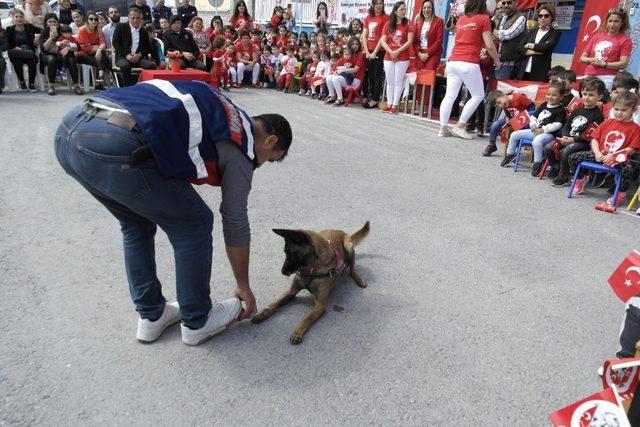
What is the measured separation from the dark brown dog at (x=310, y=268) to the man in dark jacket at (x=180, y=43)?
897 centimetres

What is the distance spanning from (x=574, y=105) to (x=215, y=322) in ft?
17.4

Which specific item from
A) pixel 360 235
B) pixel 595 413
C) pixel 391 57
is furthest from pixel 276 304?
pixel 391 57

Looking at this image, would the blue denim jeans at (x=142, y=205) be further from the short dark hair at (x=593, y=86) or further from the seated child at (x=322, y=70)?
the seated child at (x=322, y=70)

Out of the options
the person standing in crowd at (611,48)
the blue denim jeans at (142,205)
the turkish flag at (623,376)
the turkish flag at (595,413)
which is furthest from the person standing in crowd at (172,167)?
the person standing in crowd at (611,48)

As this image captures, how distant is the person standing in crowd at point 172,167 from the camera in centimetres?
181

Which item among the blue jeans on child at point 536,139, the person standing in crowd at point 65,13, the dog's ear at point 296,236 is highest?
the person standing in crowd at point 65,13

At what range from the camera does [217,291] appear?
287 centimetres

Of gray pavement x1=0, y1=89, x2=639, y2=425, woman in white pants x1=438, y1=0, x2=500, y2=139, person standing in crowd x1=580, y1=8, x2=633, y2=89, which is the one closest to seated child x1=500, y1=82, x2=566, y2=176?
gray pavement x1=0, y1=89, x2=639, y2=425

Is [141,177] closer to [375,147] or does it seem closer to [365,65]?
[375,147]

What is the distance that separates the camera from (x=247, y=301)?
2406 mm

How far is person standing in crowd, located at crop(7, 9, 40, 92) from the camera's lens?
988 centimetres

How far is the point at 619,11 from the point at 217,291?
20.8ft

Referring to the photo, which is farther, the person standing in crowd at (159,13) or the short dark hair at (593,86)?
the person standing in crowd at (159,13)

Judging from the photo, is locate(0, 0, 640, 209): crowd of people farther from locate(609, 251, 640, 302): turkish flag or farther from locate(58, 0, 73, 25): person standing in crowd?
locate(609, 251, 640, 302): turkish flag
